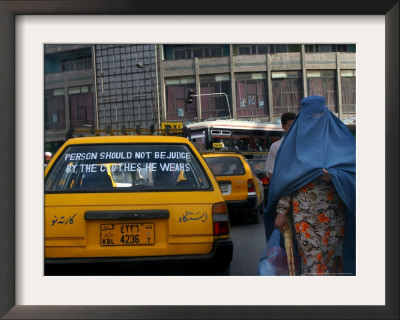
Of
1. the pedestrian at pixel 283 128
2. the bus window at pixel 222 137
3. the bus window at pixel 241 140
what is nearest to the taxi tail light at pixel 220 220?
the pedestrian at pixel 283 128

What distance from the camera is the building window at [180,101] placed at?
737cm

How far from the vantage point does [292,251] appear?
5547 mm

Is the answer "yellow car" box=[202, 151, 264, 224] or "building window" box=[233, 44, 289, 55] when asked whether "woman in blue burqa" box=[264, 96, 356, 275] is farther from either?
"yellow car" box=[202, 151, 264, 224]

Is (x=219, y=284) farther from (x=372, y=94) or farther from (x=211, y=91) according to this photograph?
(x=211, y=91)

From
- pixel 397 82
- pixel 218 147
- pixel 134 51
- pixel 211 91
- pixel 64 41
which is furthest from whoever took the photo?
pixel 218 147

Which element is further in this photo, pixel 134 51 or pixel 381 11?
pixel 134 51

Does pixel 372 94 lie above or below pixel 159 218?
above

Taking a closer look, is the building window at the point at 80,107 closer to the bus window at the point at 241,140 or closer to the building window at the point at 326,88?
the building window at the point at 326,88

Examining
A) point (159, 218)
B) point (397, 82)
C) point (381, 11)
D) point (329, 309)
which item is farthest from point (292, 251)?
point (381, 11)

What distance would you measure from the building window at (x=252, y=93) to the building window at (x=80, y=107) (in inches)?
70.8

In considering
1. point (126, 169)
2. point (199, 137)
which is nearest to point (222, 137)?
point (199, 137)

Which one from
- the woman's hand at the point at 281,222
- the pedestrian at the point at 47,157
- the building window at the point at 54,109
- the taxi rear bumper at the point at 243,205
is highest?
the building window at the point at 54,109

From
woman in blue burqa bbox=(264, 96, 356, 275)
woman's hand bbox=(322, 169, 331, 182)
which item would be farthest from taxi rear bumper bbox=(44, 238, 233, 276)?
woman's hand bbox=(322, 169, 331, 182)

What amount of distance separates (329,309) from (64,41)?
124 inches
